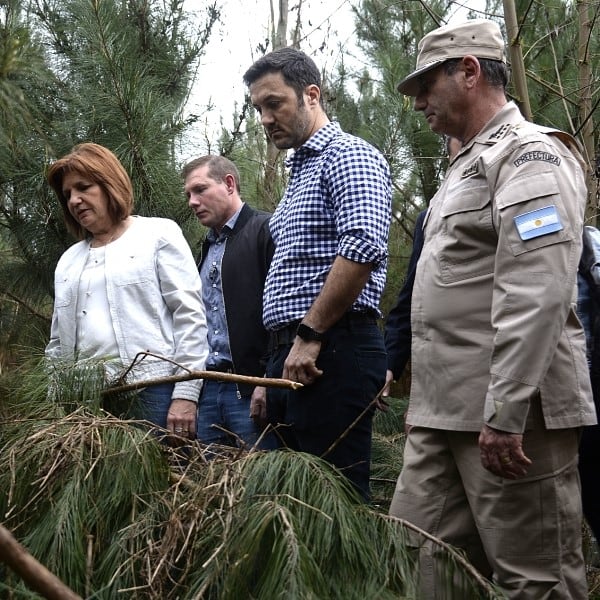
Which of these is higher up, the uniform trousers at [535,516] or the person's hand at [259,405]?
the person's hand at [259,405]

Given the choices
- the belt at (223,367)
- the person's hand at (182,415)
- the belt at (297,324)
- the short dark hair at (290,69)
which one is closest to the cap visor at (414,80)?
the short dark hair at (290,69)

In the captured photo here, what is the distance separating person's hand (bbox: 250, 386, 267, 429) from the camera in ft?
10.1

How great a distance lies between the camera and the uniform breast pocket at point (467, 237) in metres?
2.28

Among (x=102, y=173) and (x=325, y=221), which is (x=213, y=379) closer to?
(x=325, y=221)

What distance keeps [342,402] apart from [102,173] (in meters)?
1.23

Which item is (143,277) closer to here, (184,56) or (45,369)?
(45,369)

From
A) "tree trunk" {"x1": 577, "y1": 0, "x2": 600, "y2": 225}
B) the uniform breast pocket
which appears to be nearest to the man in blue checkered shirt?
the uniform breast pocket

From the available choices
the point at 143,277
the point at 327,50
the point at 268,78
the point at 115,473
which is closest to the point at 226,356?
the point at 143,277

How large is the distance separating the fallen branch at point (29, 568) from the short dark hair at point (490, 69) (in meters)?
1.79

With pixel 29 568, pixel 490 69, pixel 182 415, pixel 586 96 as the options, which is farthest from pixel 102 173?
pixel 29 568

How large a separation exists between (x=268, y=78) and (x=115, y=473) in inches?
62.0

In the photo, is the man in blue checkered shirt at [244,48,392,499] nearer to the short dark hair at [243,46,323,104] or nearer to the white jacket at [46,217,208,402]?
the short dark hair at [243,46,323,104]

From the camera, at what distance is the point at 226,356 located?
3.57 metres

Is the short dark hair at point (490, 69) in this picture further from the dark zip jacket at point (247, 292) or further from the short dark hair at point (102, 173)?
the short dark hair at point (102, 173)
